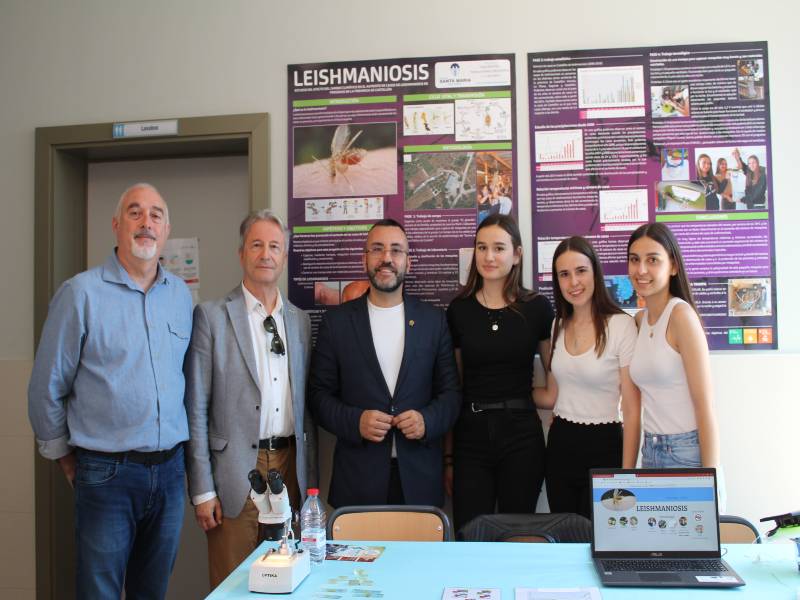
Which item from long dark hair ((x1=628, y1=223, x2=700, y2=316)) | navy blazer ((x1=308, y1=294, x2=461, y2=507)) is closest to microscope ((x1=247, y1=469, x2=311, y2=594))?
navy blazer ((x1=308, y1=294, x2=461, y2=507))

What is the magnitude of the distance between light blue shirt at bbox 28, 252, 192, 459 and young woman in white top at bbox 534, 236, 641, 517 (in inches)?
62.3

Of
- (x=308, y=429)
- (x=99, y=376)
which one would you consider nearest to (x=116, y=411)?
(x=99, y=376)

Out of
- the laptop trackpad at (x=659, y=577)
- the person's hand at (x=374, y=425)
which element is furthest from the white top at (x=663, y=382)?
the person's hand at (x=374, y=425)

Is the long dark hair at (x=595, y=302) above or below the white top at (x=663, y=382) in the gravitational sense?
above

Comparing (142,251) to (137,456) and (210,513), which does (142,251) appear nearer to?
(137,456)

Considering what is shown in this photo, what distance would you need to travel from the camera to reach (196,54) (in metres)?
3.29

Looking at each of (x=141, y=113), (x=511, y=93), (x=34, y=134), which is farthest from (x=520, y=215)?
(x=34, y=134)

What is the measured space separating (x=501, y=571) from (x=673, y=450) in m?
1.00

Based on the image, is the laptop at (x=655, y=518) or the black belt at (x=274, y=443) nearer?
the laptop at (x=655, y=518)

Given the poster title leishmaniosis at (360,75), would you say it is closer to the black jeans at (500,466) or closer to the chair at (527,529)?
the black jeans at (500,466)

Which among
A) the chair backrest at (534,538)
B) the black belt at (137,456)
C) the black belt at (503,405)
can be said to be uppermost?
the black belt at (503,405)

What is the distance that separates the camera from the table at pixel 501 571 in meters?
1.64

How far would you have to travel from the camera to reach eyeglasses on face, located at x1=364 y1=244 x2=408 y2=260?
277 centimetres

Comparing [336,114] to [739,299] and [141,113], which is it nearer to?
[141,113]
